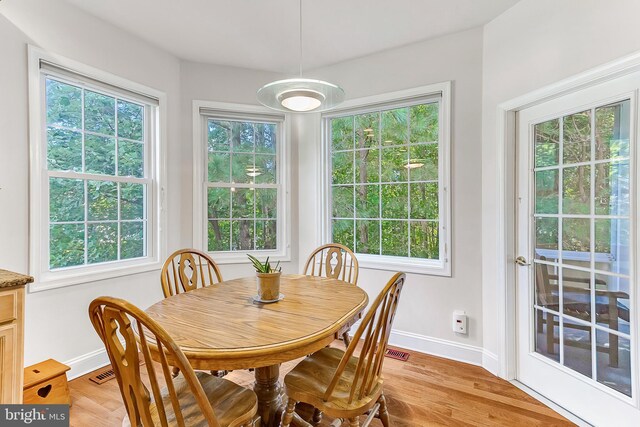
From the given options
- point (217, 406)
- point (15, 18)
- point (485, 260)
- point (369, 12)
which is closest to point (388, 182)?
point (485, 260)

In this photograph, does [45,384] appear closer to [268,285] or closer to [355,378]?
[268,285]

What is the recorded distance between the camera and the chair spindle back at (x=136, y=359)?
0.95 meters

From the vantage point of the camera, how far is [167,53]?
2.98 m

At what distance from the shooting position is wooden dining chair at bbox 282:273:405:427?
50.4 inches

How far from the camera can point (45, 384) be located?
1.84m

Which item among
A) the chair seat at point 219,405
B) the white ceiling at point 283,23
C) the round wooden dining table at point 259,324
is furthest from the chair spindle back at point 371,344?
the white ceiling at point 283,23

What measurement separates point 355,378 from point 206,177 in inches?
103

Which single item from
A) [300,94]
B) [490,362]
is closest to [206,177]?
[300,94]

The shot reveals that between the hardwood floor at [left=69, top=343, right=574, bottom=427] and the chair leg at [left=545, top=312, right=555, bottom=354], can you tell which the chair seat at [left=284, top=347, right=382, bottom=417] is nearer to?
the hardwood floor at [left=69, top=343, right=574, bottom=427]

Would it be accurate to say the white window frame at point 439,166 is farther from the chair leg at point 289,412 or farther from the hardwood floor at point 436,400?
the chair leg at point 289,412

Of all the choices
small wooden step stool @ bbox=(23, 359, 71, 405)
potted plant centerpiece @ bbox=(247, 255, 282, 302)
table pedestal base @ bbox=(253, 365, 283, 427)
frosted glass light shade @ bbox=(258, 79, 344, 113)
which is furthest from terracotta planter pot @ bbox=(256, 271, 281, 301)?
small wooden step stool @ bbox=(23, 359, 71, 405)

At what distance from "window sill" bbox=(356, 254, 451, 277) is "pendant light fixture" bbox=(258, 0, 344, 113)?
1586mm

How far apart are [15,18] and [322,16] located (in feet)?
6.69

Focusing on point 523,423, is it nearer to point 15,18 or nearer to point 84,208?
point 84,208
